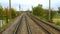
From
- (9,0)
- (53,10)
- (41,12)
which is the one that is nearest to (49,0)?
(9,0)

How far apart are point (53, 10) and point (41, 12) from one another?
30.1 meters

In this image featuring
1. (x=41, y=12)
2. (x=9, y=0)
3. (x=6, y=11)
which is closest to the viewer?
(x=9, y=0)

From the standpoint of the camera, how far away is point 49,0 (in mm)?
41219

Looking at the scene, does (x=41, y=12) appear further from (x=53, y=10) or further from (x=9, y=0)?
(x=9, y=0)

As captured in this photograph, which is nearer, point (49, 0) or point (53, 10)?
point (49, 0)

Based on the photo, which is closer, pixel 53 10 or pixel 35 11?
pixel 53 10

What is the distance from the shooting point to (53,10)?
5538cm

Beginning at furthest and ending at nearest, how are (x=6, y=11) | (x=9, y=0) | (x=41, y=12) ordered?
(x=41, y=12) → (x=6, y=11) → (x=9, y=0)

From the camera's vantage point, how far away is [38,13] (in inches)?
3457

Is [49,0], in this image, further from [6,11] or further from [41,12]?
[41,12]

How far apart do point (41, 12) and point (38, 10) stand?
2.89 metres

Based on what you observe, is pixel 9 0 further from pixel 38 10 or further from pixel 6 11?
pixel 38 10

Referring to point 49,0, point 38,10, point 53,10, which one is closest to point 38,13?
point 38,10

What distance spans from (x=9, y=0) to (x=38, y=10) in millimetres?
47638
